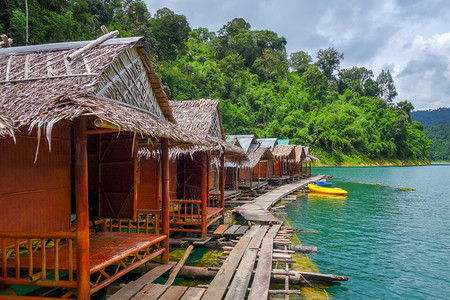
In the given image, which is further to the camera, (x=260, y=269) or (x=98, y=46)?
(x=260, y=269)

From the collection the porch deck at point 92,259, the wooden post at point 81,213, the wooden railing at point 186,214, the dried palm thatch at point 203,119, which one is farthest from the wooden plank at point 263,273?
the dried palm thatch at point 203,119

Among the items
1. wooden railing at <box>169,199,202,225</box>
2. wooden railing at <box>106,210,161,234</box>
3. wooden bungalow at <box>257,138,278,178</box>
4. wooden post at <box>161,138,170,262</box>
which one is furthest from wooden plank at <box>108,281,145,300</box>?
wooden bungalow at <box>257,138,278,178</box>

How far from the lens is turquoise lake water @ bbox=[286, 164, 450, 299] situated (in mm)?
7665

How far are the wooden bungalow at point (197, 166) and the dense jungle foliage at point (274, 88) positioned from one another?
19.6m

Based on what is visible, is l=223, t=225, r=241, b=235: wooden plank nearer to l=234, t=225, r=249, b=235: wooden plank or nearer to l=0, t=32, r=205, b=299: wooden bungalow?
l=234, t=225, r=249, b=235: wooden plank

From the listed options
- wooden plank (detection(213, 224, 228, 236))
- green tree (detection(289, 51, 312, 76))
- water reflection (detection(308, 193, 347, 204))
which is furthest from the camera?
green tree (detection(289, 51, 312, 76))

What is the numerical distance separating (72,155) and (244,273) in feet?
14.4

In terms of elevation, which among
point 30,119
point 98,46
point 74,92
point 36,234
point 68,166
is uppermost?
point 98,46

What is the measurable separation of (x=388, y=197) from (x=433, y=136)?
130m

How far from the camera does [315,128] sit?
203ft

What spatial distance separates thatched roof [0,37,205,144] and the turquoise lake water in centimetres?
532

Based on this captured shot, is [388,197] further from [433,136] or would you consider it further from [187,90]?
[433,136]

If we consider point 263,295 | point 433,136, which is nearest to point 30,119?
point 263,295

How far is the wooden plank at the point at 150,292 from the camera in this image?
496 centimetres
